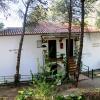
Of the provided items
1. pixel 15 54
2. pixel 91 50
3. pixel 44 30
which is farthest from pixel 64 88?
pixel 91 50

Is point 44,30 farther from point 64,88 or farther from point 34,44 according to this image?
point 64,88

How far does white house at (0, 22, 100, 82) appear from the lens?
62.8ft

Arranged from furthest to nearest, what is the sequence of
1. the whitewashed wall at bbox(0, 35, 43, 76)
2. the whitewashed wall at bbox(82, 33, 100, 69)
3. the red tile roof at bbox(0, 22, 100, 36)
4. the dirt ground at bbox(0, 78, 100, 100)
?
the whitewashed wall at bbox(82, 33, 100, 69), the red tile roof at bbox(0, 22, 100, 36), the whitewashed wall at bbox(0, 35, 43, 76), the dirt ground at bbox(0, 78, 100, 100)

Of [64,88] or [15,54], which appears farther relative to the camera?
[15,54]

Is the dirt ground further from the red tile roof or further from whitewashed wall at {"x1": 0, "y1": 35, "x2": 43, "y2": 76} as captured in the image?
the red tile roof

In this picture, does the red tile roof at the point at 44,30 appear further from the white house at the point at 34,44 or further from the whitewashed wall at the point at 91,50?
the whitewashed wall at the point at 91,50

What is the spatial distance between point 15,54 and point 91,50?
22.8 feet

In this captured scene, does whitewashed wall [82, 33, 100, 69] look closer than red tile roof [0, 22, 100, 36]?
No

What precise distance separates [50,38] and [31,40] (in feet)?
5.16

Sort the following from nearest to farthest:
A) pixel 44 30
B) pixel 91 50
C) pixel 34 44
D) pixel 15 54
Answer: pixel 15 54 < pixel 34 44 < pixel 44 30 < pixel 91 50

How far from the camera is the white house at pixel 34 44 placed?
19141mm

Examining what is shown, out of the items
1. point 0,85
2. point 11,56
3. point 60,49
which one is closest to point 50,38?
point 60,49

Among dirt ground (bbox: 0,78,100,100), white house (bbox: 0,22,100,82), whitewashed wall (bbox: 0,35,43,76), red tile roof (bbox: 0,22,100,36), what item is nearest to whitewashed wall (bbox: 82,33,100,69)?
white house (bbox: 0,22,100,82)

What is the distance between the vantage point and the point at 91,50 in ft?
75.9
